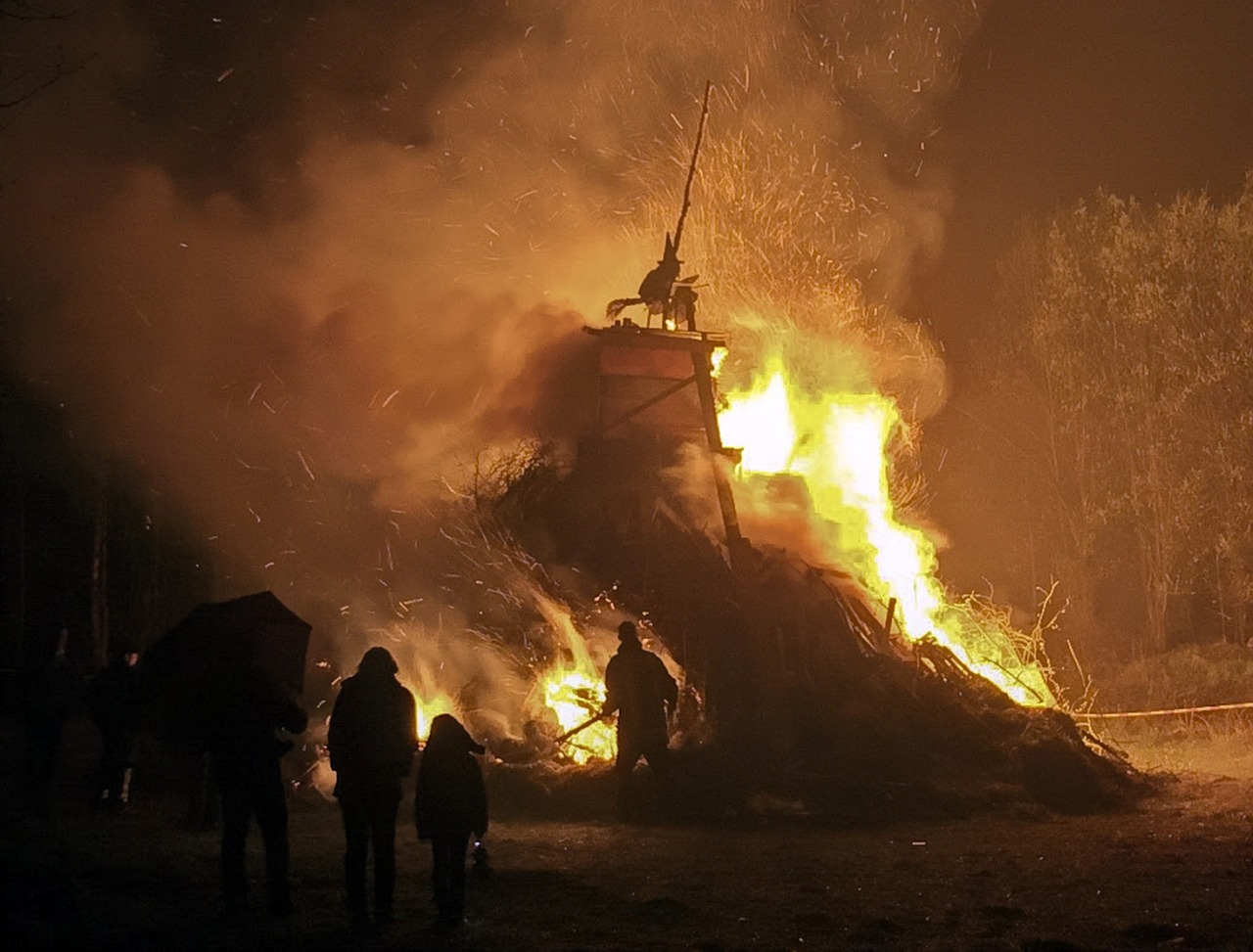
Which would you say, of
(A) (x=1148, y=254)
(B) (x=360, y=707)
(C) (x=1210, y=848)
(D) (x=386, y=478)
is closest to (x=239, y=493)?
(D) (x=386, y=478)

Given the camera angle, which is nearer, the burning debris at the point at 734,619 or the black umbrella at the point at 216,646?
the black umbrella at the point at 216,646

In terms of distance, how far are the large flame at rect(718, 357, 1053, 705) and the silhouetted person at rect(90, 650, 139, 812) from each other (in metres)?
9.25

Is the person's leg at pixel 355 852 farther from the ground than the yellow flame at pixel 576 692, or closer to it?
closer to it

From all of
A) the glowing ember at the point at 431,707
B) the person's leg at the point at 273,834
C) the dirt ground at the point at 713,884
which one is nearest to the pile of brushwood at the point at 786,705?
the dirt ground at the point at 713,884

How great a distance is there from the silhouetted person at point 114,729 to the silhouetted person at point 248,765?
4.87 m

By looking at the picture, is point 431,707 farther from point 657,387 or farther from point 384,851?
point 384,851

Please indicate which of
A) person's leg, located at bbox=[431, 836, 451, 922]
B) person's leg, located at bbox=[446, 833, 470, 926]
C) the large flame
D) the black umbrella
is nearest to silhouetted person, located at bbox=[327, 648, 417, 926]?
person's leg, located at bbox=[431, 836, 451, 922]

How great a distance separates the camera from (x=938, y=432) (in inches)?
1565

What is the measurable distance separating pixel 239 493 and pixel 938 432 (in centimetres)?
2586

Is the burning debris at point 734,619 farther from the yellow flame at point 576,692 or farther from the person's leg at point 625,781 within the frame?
the person's leg at point 625,781

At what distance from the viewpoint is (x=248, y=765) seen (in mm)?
7727

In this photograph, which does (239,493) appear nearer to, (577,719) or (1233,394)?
(577,719)

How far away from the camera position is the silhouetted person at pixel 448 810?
7.52m

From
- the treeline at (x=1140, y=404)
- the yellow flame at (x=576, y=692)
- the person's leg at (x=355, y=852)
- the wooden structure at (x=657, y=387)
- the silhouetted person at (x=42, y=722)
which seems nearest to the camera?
the person's leg at (x=355, y=852)
